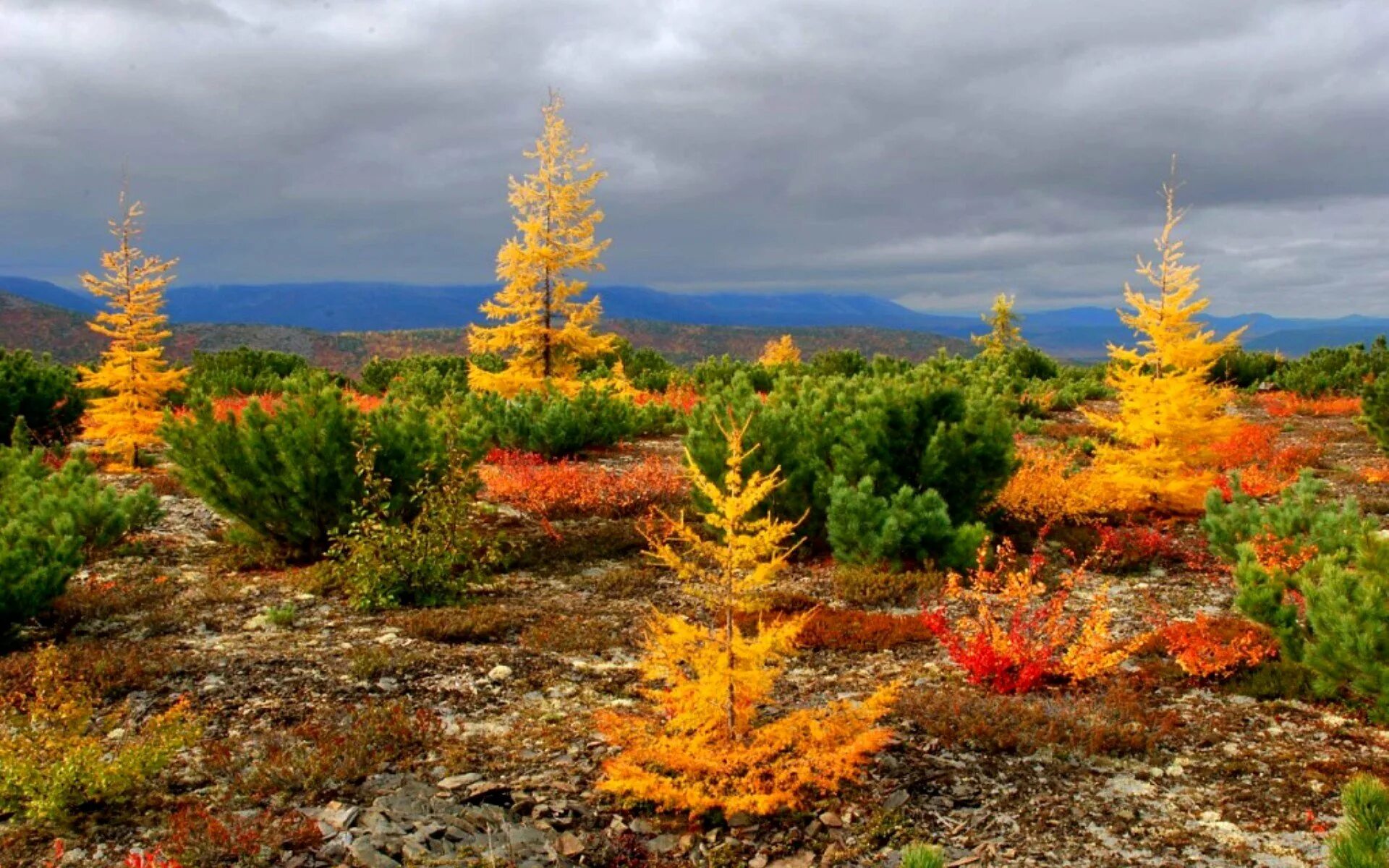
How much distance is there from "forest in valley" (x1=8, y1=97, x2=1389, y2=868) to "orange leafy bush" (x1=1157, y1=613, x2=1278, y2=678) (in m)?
0.04

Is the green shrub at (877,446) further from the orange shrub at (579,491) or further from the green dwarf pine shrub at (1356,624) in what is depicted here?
the green dwarf pine shrub at (1356,624)

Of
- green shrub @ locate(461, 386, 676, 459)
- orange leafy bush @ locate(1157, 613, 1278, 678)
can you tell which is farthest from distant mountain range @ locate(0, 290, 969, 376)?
orange leafy bush @ locate(1157, 613, 1278, 678)

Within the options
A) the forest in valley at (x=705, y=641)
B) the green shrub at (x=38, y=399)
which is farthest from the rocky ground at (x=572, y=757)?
the green shrub at (x=38, y=399)

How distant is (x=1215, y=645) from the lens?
671 cm

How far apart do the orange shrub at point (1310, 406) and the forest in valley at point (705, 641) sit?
8716 mm

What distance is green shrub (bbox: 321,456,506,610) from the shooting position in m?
8.47

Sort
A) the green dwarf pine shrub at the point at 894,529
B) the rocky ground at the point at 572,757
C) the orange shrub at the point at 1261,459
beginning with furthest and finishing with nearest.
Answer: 1. the orange shrub at the point at 1261,459
2. the green dwarf pine shrub at the point at 894,529
3. the rocky ground at the point at 572,757

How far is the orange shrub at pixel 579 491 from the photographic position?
1204 cm

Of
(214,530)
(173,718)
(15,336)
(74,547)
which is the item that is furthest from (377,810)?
(15,336)

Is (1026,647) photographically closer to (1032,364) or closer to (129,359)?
(129,359)

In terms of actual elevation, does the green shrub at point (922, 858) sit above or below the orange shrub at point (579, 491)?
above

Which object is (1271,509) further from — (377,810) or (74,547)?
(74,547)

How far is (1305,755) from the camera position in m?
5.34

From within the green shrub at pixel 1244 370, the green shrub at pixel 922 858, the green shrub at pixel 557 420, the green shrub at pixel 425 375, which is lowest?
the green shrub at pixel 922 858
